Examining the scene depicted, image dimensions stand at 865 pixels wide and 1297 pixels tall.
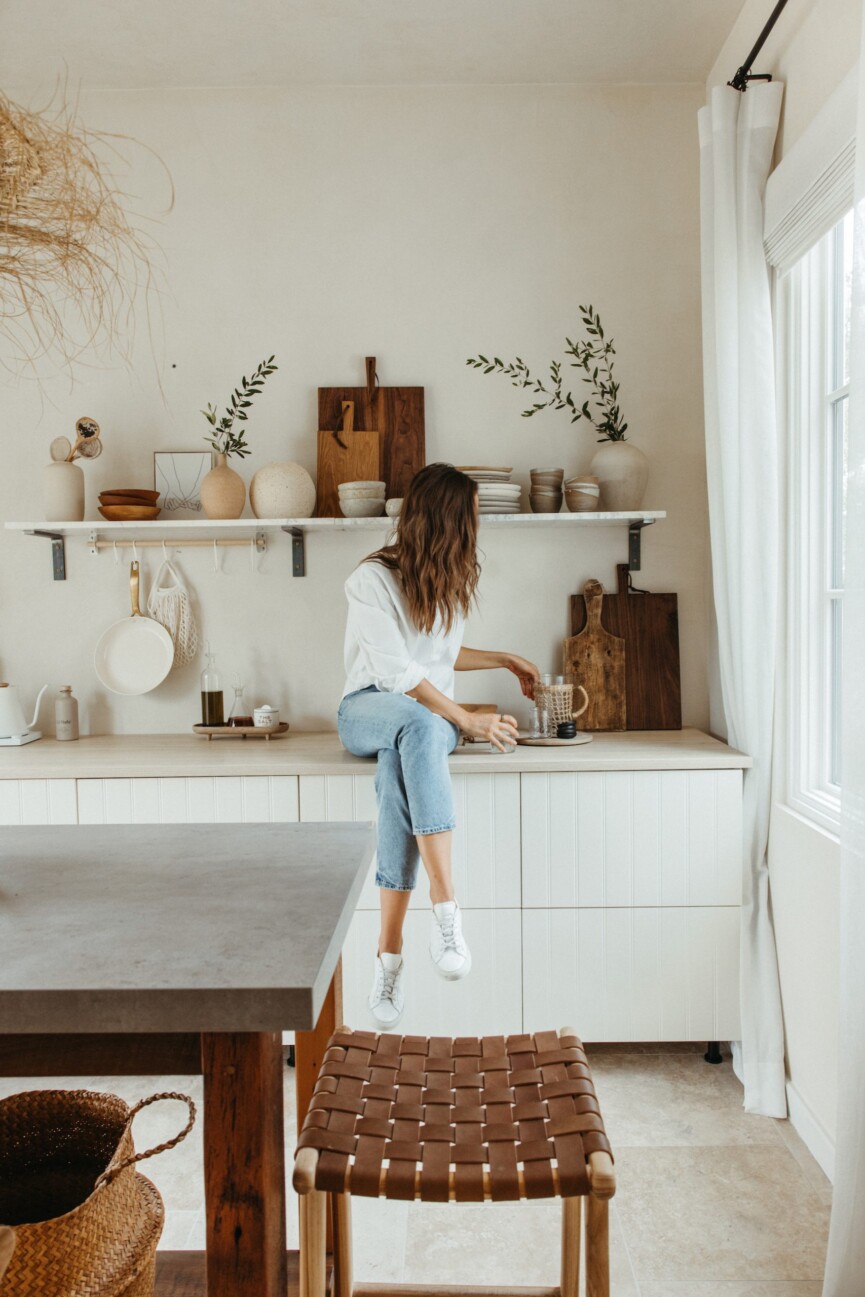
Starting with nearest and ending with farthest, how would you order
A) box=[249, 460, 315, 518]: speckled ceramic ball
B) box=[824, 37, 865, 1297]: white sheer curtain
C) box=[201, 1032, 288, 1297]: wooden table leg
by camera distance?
box=[201, 1032, 288, 1297]: wooden table leg, box=[824, 37, 865, 1297]: white sheer curtain, box=[249, 460, 315, 518]: speckled ceramic ball

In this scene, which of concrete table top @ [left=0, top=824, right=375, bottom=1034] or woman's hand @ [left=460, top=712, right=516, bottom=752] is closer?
concrete table top @ [left=0, top=824, right=375, bottom=1034]

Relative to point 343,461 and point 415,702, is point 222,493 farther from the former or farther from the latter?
point 415,702

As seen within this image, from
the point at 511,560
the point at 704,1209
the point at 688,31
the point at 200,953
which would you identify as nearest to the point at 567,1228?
the point at 704,1209

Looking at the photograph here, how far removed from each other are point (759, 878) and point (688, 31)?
234cm

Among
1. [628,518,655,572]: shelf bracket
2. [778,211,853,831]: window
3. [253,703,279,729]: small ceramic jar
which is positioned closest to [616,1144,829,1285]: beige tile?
[778,211,853,831]: window

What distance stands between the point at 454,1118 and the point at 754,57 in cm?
243

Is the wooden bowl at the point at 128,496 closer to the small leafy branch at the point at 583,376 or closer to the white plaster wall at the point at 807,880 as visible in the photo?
the small leafy branch at the point at 583,376

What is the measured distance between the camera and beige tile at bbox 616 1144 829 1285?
186cm

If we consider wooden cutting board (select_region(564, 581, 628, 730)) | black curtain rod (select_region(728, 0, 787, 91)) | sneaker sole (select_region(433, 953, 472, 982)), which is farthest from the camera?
wooden cutting board (select_region(564, 581, 628, 730))

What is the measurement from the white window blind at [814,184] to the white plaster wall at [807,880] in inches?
3.3

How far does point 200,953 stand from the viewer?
927 mm

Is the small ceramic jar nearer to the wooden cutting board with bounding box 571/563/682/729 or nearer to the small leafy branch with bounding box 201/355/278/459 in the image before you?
the small leafy branch with bounding box 201/355/278/459

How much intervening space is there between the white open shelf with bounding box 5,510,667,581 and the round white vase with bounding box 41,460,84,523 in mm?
44

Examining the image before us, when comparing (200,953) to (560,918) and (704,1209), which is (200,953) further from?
(560,918)
